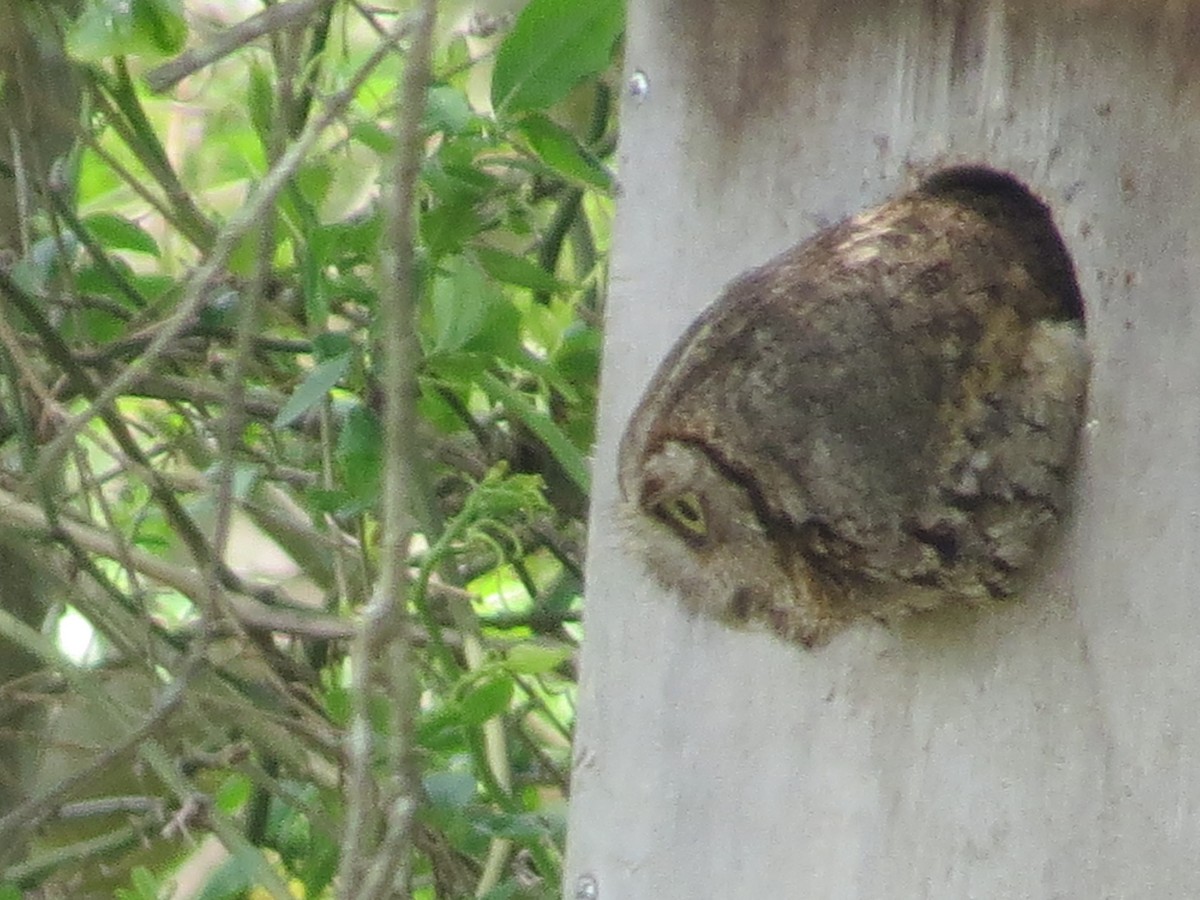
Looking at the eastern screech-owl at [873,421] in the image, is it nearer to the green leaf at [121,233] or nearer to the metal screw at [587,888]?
the metal screw at [587,888]

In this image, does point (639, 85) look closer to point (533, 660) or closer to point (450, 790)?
point (533, 660)

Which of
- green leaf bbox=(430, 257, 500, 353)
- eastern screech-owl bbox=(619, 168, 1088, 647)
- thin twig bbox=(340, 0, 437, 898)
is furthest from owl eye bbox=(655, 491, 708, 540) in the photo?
green leaf bbox=(430, 257, 500, 353)

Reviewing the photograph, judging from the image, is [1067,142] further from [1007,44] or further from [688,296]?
[688,296]

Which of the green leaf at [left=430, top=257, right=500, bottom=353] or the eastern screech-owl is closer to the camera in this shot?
the eastern screech-owl

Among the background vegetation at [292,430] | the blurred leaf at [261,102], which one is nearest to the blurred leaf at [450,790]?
the background vegetation at [292,430]

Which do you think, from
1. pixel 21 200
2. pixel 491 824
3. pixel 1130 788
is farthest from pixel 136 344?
pixel 1130 788

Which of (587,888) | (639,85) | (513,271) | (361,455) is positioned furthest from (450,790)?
(639,85)

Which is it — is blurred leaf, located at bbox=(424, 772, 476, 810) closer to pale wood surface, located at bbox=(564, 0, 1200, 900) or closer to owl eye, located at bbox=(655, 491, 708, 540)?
pale wood surface, located at bbox=(564, 0, 1200, 900)
